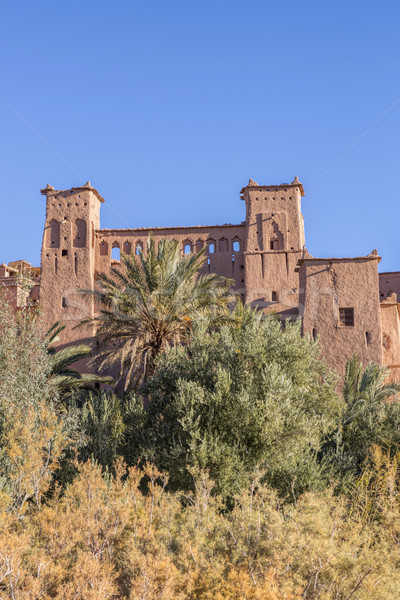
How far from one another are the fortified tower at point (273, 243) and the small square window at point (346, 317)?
2.39m

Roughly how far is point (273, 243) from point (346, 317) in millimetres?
5035

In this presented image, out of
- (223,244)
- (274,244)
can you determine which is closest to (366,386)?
(274,244)

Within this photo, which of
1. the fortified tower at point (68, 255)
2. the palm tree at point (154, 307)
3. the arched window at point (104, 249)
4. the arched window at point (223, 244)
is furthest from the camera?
the arched window at point (104, 249)

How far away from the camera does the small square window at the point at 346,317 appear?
19.5 metres

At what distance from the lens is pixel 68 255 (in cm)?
2372

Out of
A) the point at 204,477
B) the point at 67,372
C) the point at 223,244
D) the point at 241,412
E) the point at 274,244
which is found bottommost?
the point at 204,477

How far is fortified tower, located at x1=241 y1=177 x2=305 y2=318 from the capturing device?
22.5 meters

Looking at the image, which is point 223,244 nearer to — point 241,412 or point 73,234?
point 73,234

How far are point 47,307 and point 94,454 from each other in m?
11.3

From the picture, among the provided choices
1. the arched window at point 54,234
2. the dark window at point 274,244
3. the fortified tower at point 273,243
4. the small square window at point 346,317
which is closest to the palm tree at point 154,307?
the small square window at point 346,317

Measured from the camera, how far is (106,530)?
820 cm

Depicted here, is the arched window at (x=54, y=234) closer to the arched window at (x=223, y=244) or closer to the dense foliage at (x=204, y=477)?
the arched window at (x=223, y=244)

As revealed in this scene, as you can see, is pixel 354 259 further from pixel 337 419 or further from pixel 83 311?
pixel 83 311

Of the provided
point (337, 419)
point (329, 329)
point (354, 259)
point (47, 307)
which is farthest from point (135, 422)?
point (47, 307)
